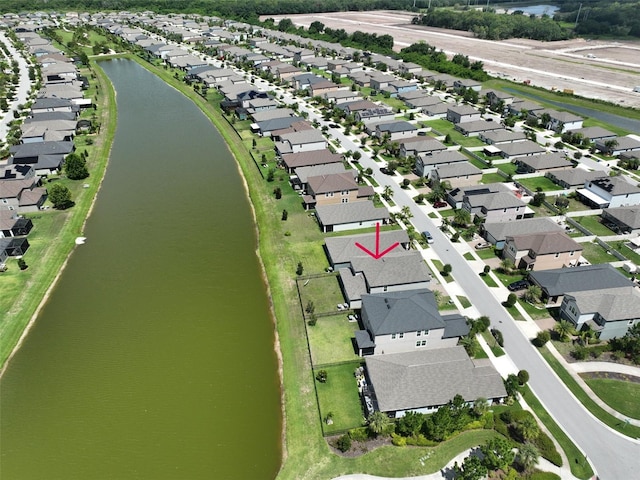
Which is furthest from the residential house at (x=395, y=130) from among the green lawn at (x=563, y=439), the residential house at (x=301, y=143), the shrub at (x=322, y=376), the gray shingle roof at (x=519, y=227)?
the green lawn at (x=563, y=439)

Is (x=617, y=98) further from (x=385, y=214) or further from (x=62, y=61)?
(x=62, y=61)

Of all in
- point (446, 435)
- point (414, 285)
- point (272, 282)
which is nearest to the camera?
point (446, 435)

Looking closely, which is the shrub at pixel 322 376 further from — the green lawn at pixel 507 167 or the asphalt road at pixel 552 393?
the green lawn at pixel 507 167

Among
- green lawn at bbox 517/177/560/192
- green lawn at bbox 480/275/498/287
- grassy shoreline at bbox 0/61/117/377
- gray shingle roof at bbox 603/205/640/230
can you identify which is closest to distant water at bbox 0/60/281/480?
grassy shoreline at bbox 0/61/117/377

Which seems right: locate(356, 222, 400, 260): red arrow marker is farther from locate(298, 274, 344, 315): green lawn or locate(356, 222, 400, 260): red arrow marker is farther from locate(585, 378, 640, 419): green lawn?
locate(585, 378, 640, 419): green lawn

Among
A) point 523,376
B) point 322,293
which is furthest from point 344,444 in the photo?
point 322,293

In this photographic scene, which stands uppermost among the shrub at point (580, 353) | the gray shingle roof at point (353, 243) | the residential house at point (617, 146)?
the residential house at point (617, 146)

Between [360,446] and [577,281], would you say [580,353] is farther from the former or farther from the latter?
[360,446]

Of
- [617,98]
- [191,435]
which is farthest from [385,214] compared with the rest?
[617,98]
